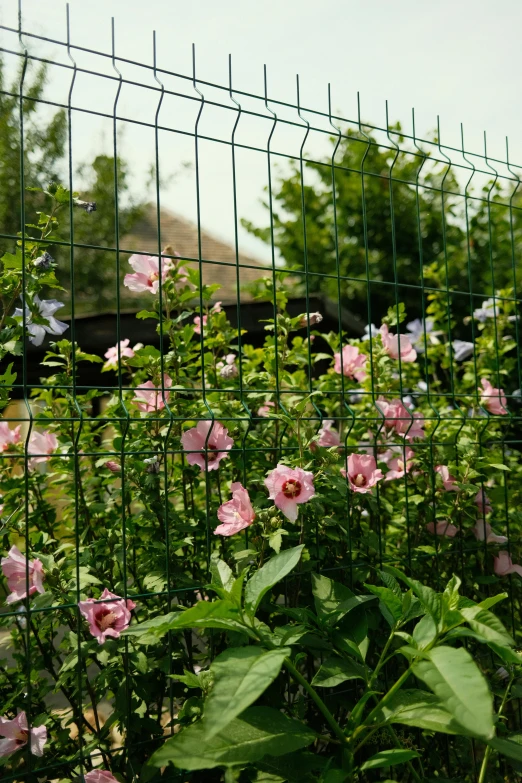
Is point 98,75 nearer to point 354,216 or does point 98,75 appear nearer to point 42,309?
point 42,309

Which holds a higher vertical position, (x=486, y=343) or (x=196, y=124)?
(x=196, y=124)

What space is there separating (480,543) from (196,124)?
180cm

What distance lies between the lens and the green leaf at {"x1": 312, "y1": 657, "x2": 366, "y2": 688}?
186cm

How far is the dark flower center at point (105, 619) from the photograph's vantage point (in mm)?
1976

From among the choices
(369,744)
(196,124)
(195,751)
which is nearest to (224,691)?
(195,751)

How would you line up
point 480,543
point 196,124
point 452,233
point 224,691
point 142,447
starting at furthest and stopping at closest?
point 452,233 → point 480,543 → point 142,447 → point 196,124 → point 224,691

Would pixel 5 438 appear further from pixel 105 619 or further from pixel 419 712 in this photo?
pixel 419 712

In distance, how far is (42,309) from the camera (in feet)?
6.96

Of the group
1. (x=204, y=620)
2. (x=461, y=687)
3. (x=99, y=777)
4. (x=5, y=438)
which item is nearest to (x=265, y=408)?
(x=5, y=438)

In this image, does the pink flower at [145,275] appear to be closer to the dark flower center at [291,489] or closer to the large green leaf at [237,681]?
the dark flower center at [291,489]

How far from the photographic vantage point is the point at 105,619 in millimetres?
1982

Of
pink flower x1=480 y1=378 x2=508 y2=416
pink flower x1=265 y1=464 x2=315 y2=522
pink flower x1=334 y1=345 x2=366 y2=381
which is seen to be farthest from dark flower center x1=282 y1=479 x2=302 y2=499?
pink flower x1=480 y1=378 x2=508 y2=416

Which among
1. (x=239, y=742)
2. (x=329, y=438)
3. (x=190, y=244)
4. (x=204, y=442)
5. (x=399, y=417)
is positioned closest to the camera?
(x=239, y=742)

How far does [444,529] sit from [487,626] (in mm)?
1209
